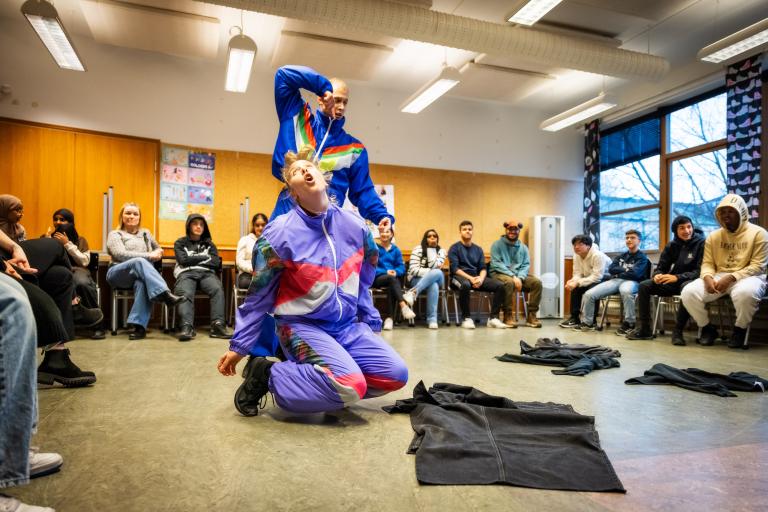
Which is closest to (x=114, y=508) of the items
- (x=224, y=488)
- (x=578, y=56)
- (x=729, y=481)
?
(x=224, y=488)

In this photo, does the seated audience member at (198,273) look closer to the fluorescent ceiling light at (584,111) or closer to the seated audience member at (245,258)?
the seated audience member at (245,258)

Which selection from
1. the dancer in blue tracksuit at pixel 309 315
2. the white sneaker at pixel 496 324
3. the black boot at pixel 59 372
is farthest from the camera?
the white sneaker at pixel 496 324

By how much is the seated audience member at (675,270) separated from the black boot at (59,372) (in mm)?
4688

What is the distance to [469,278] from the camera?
20.1 ft

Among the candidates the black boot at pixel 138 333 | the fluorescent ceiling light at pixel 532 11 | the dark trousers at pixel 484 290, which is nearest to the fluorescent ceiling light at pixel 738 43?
the fluorescent ceiling light at pixel 532 11

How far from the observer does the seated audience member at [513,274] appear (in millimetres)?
6137

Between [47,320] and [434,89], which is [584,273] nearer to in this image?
[434,89]

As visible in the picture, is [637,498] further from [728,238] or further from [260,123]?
[260,123]

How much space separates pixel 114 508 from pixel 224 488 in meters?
0.25

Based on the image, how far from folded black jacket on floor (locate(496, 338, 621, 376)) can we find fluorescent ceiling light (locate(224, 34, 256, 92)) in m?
3.91

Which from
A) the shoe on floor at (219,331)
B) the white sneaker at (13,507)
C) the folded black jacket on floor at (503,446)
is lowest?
the shoe on floor at (219,331)

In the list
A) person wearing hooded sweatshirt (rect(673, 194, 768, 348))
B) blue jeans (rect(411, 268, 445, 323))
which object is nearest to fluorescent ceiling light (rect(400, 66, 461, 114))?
blue jeans (rect(411, 268, 445, 323))

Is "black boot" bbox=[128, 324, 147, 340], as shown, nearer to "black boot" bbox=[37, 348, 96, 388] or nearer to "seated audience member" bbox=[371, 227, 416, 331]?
"black boot" bbox=[37, 348, 96, 388]

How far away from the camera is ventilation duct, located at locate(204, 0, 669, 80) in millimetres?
4418
